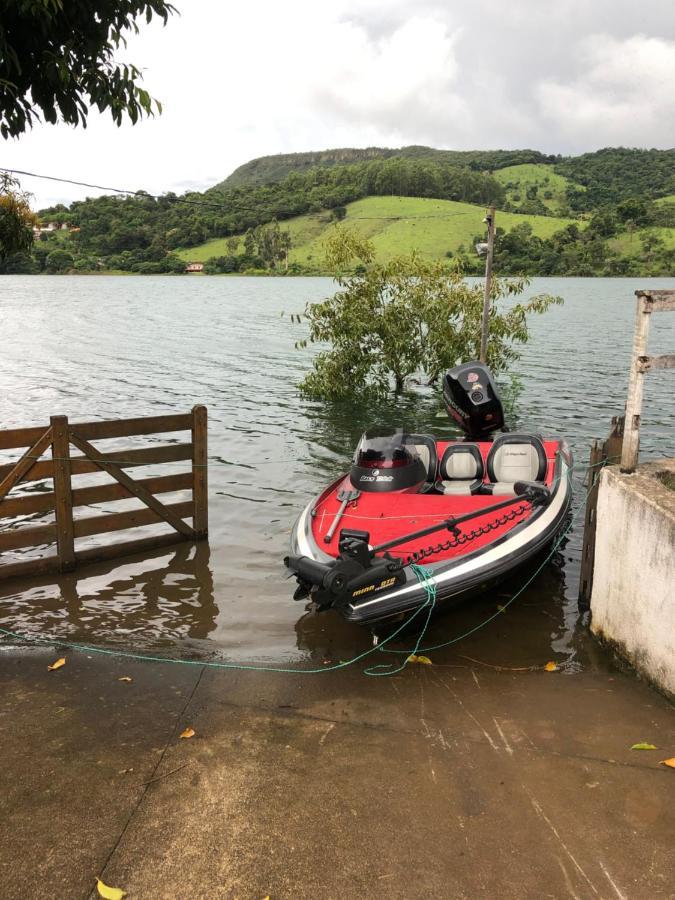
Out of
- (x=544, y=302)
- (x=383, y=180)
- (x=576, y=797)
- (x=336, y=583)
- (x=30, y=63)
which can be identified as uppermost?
(x=383, y=180)

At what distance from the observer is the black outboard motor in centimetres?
1338

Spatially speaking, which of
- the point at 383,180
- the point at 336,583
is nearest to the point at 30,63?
the point at 336,583

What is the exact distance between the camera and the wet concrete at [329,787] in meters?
3.74

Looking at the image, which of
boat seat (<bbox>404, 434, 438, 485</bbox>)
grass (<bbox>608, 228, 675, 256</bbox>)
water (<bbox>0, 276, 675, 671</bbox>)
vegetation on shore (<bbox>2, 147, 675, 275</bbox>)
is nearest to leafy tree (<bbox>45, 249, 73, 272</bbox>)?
vegetation on shore (<bbox>2, 147, 675, 275</bbox>)

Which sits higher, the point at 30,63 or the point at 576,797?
the point at 30,63

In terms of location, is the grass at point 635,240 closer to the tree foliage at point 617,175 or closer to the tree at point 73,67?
the tree foliage at point 617,175

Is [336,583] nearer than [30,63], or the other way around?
[30,63]

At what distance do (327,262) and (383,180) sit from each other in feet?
226

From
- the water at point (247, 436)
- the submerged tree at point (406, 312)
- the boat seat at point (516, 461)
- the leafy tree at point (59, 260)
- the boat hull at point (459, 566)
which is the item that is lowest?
the water at point (247, 436)

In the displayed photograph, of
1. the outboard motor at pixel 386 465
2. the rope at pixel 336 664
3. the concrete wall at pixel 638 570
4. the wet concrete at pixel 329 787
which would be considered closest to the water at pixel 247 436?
the rope at pixel 336 664

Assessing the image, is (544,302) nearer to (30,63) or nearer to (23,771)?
(30,63)

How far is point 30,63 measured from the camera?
5.35m

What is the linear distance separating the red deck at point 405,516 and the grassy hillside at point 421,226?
71.4 m

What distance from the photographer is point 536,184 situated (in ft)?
423
